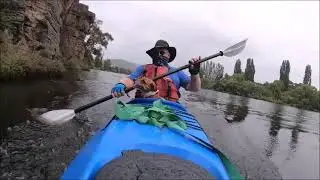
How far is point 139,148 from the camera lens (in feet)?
13.9

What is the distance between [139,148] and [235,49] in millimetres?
4015

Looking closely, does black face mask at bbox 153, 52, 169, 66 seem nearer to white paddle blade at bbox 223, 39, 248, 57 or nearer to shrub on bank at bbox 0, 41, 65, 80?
white paddle blade at bbox 223, 39, 248, 57

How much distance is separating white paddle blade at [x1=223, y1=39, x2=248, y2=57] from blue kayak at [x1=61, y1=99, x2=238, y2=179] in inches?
128

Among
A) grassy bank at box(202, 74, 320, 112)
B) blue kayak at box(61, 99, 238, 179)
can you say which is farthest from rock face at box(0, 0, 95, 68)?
grassy bank at box(202, 74, 320, 112)

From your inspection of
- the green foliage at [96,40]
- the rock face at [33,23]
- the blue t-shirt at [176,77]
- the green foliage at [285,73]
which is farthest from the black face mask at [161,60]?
the green foliage at [285,73]

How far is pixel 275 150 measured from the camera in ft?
34.8

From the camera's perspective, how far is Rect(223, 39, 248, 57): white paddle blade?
7.47 metres

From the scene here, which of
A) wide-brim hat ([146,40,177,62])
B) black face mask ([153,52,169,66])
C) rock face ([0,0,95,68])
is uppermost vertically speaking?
rock face ([0,0,95,68])

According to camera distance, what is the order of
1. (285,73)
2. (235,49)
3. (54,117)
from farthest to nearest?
(285,73) → (235,49) → (54,117)

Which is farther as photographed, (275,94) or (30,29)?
(275,94)

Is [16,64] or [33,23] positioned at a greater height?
[33,23]

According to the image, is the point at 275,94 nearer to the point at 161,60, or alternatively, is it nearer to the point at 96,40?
the point at 96,40

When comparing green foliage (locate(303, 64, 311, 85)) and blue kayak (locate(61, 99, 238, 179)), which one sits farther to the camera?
green foliage (locate(303, 64, 311, 85))

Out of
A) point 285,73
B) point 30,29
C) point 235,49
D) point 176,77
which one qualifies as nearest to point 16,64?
point 30,29
